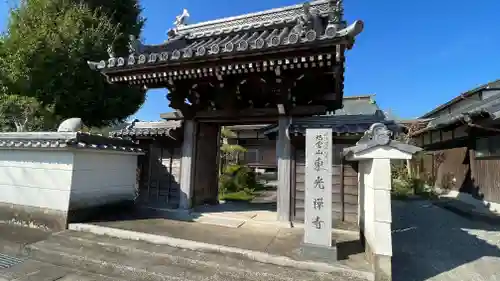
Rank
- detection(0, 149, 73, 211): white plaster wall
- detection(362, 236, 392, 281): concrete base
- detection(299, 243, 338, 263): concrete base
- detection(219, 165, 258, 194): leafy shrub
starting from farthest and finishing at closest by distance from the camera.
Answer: detection(219, 165, 258, 194): leafy shrub → detection(0, 149, 73, 211): white plaster wall → detection(299, 243, 338, 263): concrete base → detection(362, 236, 392, 281): concrete base

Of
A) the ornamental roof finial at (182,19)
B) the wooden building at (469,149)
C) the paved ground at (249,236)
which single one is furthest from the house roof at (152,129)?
the wooden building at (469,149)

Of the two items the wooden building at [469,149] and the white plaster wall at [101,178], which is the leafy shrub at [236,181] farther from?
the wooden building at [469,149]

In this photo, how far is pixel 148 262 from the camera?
4.18 m

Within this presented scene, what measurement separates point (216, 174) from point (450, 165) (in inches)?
514

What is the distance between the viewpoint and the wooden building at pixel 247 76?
4824 mm

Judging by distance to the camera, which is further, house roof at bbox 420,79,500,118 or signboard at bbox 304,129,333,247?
house roof at bbox 420,79,500,118

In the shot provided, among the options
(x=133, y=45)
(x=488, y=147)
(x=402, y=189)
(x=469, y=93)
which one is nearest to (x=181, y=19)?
(x=133, y=45)

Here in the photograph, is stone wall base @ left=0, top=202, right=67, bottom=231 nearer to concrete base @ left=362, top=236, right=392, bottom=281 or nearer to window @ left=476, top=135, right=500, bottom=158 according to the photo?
concrete base @ left=362, top=236, right=392, bottom=281

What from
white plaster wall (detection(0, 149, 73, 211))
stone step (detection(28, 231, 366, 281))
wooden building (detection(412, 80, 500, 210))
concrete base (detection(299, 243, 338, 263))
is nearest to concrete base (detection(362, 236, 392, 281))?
stone step (detection(28, 231, 366, 281))

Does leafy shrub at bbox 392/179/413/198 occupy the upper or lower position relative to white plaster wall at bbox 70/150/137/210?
lower

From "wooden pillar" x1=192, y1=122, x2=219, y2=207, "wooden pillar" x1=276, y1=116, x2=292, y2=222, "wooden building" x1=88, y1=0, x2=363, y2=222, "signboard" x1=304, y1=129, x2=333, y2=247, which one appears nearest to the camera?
"signboard" x1=304, y1=129, x2=333, y2=247

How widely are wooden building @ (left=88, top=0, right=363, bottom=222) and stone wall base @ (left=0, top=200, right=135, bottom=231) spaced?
1973mm

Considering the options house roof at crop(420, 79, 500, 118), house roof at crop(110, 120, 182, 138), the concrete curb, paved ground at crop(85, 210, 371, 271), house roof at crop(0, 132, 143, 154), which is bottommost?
the concrete curb

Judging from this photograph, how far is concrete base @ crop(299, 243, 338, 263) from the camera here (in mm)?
3907
